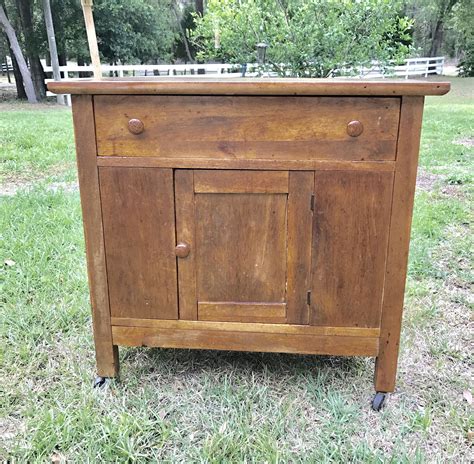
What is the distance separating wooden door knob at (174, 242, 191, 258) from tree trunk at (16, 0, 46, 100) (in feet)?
49.9

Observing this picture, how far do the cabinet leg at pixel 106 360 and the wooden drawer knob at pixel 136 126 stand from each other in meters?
0.78

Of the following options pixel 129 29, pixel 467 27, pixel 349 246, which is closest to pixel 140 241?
pixel 349 246

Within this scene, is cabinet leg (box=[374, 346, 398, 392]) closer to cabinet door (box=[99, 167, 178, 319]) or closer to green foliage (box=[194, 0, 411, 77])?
cabinet door (box=[99, 167, 178, 319])

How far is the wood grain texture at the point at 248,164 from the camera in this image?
1.58m

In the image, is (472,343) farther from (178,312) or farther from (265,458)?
(178,312)

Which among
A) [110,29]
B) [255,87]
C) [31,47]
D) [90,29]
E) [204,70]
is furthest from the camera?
[110,29]

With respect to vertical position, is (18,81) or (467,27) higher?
(467,27)

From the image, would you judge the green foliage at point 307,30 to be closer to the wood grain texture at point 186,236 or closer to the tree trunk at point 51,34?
the wood grain texture at point 186,236

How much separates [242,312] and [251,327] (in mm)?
62

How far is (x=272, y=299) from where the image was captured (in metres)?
1.73

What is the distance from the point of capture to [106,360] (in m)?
1.84

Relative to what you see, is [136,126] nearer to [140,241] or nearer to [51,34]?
[140,241]

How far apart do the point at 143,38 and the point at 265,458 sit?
1823 centimetres

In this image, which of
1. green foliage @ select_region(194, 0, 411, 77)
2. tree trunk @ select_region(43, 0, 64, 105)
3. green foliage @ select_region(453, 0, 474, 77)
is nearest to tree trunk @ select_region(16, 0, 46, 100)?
tree trunk @ select_region(43, 0, 64, 105)
